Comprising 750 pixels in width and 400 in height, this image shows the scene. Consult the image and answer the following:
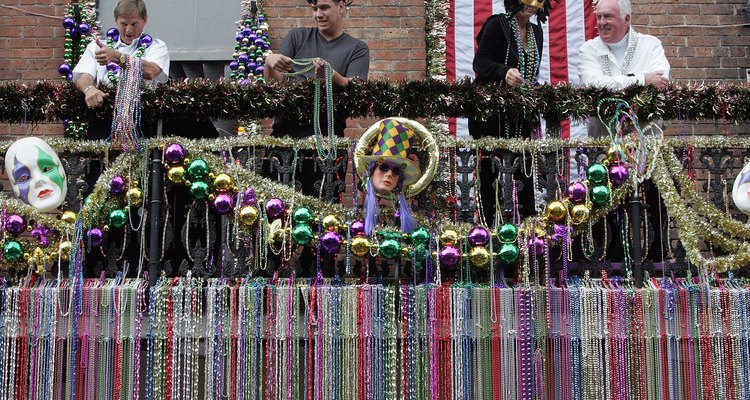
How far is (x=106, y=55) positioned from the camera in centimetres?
679

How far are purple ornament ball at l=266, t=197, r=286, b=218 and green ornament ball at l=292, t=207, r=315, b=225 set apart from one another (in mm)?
95

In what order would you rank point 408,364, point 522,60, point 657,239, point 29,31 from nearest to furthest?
point 408,364 < point 657,239 < point 522,60 < point 29,31

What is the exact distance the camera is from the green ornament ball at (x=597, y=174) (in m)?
6.72

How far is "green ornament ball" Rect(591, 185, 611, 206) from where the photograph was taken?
668 centimetres

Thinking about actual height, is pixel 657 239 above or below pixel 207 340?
above

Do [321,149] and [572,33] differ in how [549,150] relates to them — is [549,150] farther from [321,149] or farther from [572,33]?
[572,33]

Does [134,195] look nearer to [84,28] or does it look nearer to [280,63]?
[280,63]

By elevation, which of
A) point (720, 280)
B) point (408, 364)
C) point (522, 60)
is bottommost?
point (408, 364)

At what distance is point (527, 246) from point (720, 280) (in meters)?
1.25

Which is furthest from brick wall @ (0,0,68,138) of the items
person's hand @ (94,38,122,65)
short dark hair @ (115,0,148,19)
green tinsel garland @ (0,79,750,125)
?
person's hand @ (94,38,122,65)

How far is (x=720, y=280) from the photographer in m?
6.78

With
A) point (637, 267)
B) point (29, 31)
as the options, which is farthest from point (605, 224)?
point (29, 31)

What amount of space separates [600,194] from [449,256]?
3.36 ft

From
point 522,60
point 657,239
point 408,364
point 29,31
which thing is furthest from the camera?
point 29,31
